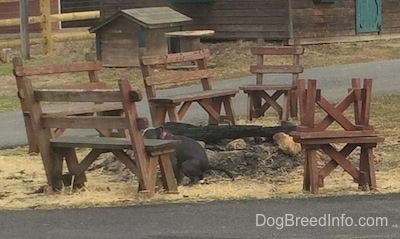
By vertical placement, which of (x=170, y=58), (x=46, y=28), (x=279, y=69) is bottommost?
(x=46, y=28)

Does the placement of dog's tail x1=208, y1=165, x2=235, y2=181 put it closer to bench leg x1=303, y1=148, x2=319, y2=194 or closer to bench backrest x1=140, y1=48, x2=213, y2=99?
bench leg x1=303, y1=148, x2=319, y2=194

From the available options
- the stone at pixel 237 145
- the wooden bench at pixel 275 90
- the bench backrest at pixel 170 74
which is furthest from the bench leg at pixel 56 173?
the wooden bench at pixel 275 90

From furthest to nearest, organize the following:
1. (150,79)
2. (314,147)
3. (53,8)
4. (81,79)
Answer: (53,8) < (81,79) < (150,79) < (314,147)

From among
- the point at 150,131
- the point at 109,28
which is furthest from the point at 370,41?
the point at 150,131

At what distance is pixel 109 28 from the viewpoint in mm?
21094

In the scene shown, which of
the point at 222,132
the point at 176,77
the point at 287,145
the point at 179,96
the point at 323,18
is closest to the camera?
the point at 287,145

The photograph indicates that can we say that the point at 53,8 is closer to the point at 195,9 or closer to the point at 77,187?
the point at 195,9

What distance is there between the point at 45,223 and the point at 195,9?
17.0 meters

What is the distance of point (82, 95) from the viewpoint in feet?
29.7

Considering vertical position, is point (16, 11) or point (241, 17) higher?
point (241, 17)

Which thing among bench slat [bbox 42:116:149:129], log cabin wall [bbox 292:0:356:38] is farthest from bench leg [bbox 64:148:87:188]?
log cabin wall [bbox 292:0:356:38]

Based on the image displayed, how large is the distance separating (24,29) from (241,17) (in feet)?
16.7

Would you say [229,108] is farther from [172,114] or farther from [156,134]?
[156,134]

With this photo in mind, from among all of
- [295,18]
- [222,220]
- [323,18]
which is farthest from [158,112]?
[323,18]
